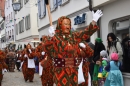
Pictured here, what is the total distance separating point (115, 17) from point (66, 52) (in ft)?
16.5

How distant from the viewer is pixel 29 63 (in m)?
15.0

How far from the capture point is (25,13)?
1391 inches

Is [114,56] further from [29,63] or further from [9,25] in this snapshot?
[9,25]

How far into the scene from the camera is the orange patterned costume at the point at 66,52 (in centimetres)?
654

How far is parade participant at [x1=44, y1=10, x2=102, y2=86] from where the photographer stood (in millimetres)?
6535

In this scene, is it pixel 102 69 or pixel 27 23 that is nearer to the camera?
pixel 102 69

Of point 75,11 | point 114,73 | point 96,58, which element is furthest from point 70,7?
point 114,73

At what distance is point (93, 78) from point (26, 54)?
5.54 m

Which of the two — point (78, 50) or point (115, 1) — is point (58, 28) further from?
point (115, 1)

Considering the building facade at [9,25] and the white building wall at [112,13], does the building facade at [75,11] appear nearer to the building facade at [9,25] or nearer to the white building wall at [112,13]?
the white building wall at [112,13]

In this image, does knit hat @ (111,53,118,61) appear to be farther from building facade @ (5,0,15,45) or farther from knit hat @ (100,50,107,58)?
building facade @ (5,0,15,45)

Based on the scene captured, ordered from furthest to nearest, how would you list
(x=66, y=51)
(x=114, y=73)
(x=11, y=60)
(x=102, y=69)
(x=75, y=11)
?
(x=11, y=60)
(x=75, y=11)
(x=102, y=69)
(x=114, y=73)
(x=66, y=51)

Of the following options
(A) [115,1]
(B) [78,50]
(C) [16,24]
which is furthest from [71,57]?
(C) [16,24]

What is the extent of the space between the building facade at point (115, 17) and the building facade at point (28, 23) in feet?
58.6
